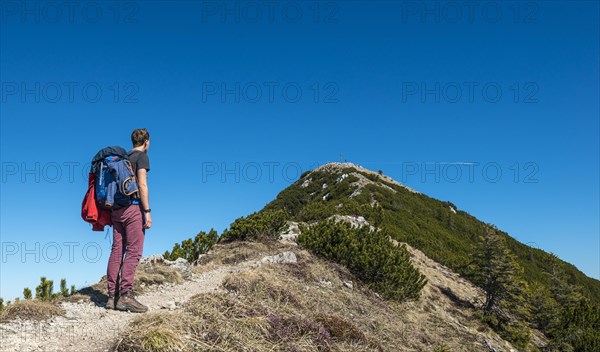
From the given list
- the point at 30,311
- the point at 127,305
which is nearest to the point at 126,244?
the point at 127,305

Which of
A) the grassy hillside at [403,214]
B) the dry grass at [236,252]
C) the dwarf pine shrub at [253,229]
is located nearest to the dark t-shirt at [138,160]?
the dry grass at [236,252]

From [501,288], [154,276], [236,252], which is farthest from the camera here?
[501,288]

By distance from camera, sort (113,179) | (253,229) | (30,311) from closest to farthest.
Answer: (30,311)
(113,179)
(253,229)

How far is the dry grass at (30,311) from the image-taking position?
17.1 feet

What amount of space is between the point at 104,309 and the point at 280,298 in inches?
103

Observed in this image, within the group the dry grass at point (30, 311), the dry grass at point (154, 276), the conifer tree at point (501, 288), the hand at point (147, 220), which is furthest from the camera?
the conifer tree at point (501, 288)

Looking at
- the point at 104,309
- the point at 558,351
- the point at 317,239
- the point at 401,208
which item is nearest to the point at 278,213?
the point at 317,239

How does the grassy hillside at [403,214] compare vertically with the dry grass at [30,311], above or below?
above

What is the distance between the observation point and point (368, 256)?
38.1ft

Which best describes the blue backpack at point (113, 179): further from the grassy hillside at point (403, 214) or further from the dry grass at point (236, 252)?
the grassy hillside at point (403, 214)

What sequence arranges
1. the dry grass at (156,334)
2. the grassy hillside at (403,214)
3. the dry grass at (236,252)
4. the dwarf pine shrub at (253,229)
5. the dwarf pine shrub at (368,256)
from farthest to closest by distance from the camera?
the grassy hillside at (403,214)
the dwarf pine shrub at (253,229)
the dwarf pine shrub at (368,256)
the dry grass at (236,252)
the dry grass at (156,334)

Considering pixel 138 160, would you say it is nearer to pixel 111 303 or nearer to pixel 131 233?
pixel 131 233

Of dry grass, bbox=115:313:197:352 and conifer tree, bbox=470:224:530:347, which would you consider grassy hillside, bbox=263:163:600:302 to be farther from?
dry grass, bbox=115:313:197:352

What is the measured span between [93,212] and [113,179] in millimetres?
507
